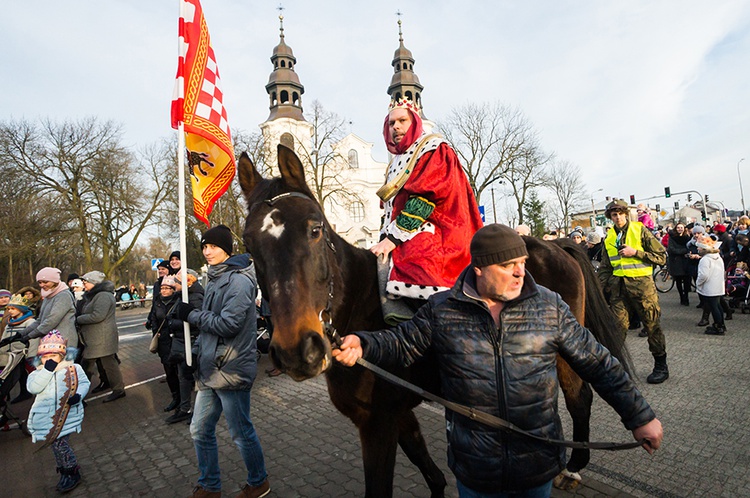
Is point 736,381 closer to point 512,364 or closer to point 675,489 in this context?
point 675,489

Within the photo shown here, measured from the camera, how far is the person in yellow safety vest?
5697mm

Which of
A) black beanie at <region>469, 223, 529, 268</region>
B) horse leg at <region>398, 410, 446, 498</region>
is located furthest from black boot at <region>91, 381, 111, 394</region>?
black beanie at <region>469, 223, 529, 268</region>

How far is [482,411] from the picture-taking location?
1.98 m

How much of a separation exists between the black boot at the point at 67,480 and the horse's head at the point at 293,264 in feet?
12.6

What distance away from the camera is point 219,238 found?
3.76 m

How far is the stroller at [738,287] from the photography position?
31.8ft

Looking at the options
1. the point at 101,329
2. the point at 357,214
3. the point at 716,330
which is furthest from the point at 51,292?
the point at 357,214

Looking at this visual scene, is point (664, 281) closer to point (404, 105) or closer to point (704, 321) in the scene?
point (704, 321)

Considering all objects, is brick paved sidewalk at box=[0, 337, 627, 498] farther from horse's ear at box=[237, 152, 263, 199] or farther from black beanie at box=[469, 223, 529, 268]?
horse's ear at box=[237, 152, 263, 199]

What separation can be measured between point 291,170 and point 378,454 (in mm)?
1726

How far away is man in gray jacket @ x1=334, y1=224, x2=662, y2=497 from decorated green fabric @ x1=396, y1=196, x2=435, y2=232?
0.68 m

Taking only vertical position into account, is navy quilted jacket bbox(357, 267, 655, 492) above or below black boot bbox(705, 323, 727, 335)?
above

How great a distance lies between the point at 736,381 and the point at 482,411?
208 inches

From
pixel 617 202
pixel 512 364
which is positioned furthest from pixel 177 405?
pixel 617 202
